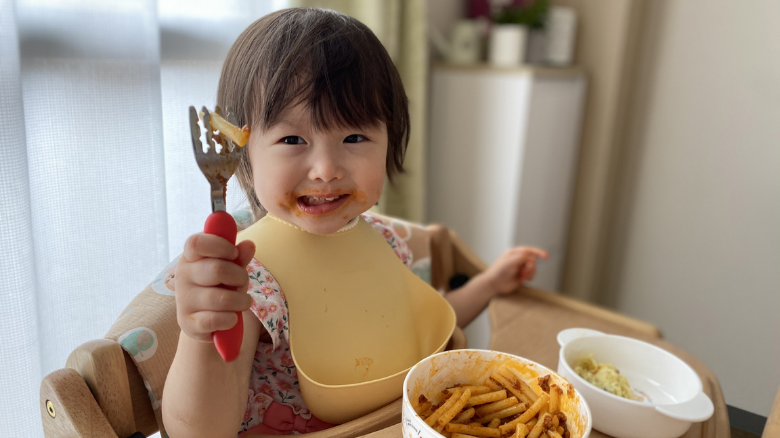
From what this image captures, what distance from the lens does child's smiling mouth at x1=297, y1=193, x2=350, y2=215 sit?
566 millimetres

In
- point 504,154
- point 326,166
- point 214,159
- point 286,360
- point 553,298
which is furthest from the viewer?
point 504,154

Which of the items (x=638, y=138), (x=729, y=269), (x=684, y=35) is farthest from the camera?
(x=638, y=138)

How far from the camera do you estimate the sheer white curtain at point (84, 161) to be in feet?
2.51

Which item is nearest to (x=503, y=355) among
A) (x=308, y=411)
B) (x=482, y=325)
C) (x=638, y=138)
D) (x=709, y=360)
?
(x=308, y=411)

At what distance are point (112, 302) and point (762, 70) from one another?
0.97 metres

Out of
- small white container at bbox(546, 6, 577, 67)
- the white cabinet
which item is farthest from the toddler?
small white container at bbox(546, 6, 577, 67)

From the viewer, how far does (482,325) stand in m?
1.12

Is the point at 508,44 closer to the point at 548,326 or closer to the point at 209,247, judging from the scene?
the point at 548,326

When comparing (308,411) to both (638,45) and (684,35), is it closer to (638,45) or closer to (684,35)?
(684,35)

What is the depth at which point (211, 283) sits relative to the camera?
0.43 m

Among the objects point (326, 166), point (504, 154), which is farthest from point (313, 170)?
point (504, 154)

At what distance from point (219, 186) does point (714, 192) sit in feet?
2.28

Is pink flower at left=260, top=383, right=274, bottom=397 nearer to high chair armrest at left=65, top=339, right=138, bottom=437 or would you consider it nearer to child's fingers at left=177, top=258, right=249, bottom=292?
high chair armrest at left=65, top=339, right=138, bottom=437

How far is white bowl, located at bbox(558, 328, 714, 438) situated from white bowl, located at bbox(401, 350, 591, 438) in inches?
3.6
